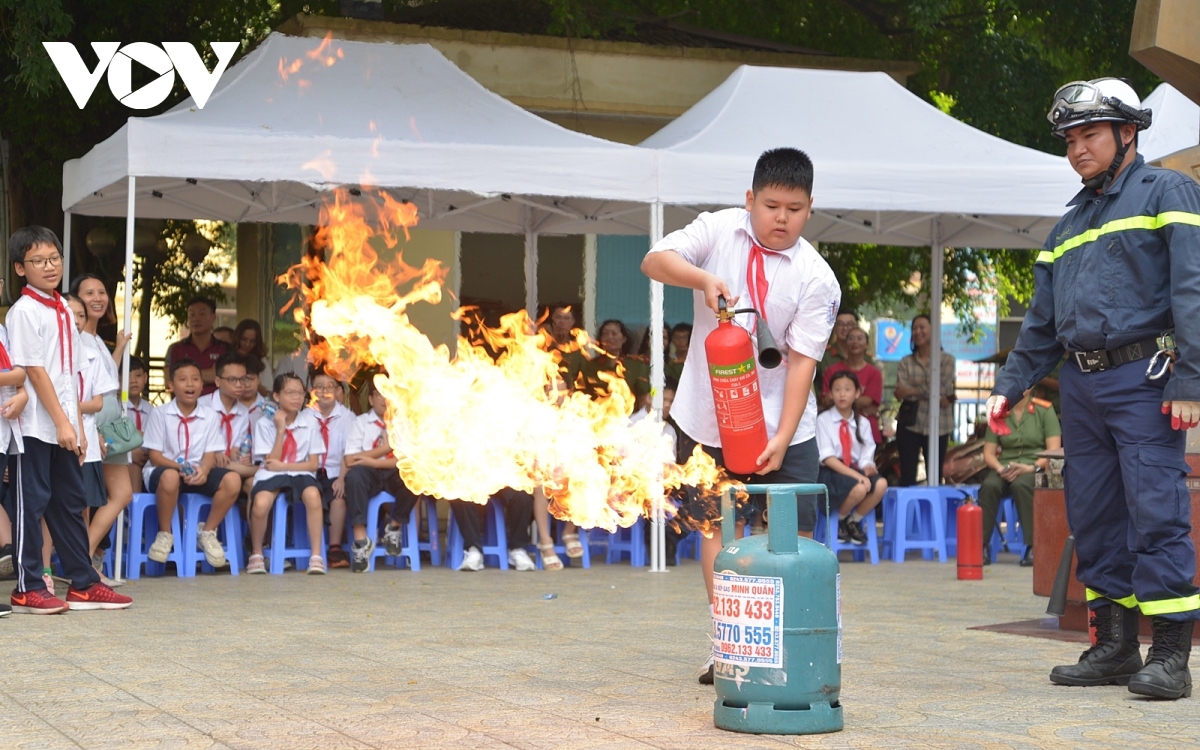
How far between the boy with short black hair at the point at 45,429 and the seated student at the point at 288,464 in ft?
7.33

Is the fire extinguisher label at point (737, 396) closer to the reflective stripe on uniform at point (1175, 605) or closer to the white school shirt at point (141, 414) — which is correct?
the reflective stripe on uniform at point (1175, 605)

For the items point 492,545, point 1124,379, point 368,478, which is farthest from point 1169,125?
point 1124,379

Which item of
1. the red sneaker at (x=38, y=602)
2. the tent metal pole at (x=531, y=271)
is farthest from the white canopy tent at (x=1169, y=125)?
the red sneaker at (x=38, y=602)

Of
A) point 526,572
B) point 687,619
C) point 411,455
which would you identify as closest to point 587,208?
point 526,572

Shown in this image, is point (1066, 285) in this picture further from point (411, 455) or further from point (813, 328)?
point (411, 455)

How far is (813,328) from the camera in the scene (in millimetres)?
5367

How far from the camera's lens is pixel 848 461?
11.5 meters

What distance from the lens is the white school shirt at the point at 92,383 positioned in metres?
8.60

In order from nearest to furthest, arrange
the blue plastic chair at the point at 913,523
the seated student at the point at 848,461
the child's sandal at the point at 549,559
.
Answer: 1. the child's sandal at the point at 549,559
2. the seated student at the point at 848,461
3. the blue plastic chair at the point at 913,523

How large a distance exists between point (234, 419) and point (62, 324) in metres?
2.75

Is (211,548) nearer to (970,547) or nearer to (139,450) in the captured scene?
(139,450)

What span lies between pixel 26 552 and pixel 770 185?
15.8 ft

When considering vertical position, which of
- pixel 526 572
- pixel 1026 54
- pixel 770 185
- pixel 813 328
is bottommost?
pixel 526 572

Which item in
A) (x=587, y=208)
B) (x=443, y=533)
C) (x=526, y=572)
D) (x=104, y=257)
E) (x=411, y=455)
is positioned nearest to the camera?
(x=411, y=455)
